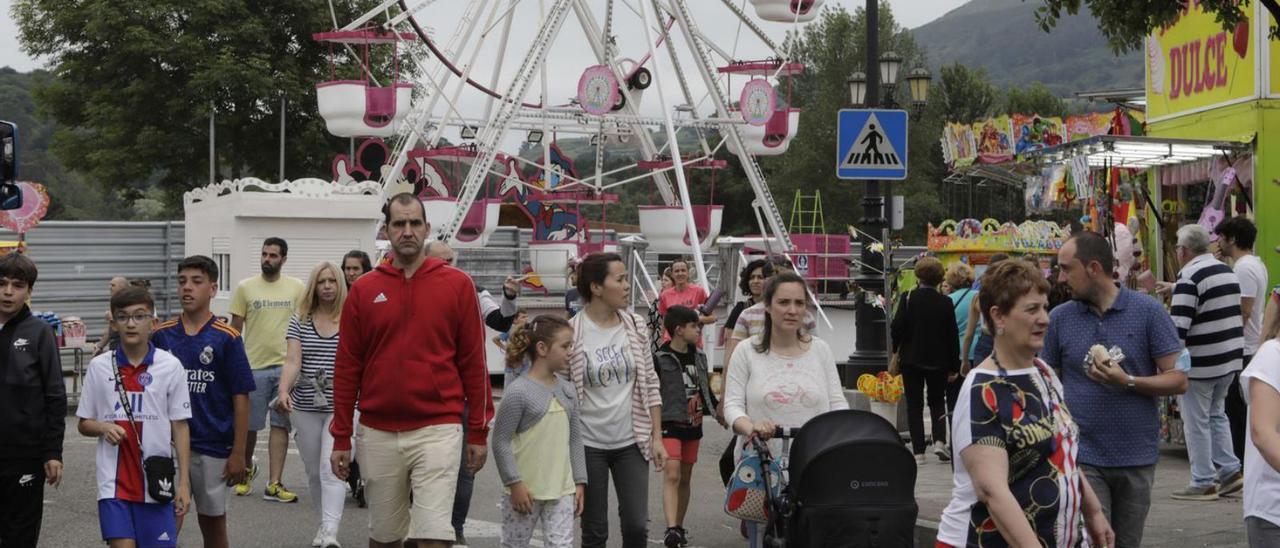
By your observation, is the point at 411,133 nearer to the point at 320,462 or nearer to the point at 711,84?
the point at 711,84

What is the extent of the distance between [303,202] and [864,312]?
26.0 feet

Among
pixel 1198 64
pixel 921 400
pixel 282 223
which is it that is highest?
pixel 1198 64

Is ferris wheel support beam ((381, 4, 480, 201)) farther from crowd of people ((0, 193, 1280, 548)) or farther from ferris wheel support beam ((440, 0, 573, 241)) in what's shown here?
crowd of people ((0, 193, 1280, 548))

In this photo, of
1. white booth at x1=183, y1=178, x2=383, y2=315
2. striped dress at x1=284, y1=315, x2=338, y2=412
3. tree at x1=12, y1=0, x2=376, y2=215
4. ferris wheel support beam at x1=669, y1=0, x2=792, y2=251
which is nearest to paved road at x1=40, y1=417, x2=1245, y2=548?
striped dress at x1=284, y1=315, x2=338, y2=412

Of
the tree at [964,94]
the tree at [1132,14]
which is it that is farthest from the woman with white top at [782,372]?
the tree at [964,94]

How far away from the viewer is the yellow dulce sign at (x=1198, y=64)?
46.1ft

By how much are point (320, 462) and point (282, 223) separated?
12.0 metres

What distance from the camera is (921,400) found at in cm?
1321

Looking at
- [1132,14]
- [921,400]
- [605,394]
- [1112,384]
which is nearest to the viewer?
[1112,384]

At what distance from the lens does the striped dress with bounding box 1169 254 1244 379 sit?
10.5 m

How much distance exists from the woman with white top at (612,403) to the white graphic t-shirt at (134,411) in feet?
6.02

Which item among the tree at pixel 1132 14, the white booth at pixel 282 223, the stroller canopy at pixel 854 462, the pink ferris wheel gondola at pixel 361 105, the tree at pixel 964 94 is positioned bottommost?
the stroller canopy at pixel 854 462

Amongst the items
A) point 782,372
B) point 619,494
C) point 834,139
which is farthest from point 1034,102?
point 782,372

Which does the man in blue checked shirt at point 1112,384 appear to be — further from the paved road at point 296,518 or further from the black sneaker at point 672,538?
the paved road at point 296,518
